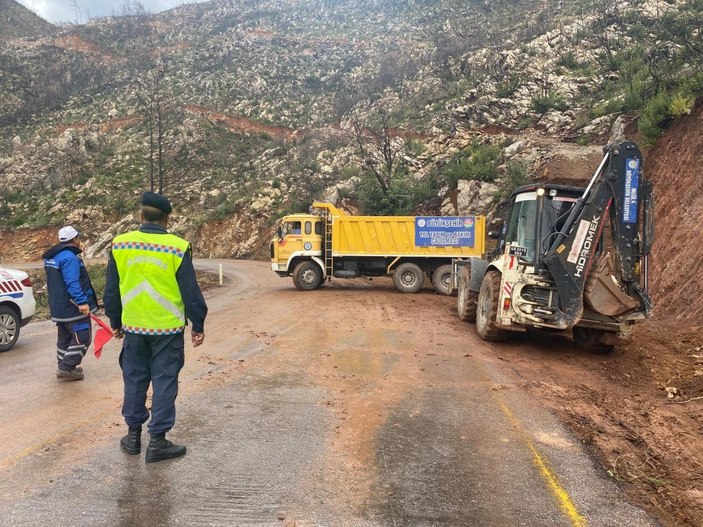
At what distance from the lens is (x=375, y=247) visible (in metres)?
16.4

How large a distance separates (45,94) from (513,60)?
4592cm

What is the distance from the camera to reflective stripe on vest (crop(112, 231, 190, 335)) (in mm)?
3592

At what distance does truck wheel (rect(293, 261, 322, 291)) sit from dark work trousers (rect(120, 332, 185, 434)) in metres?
13.0

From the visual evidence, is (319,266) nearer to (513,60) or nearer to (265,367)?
(265,367)

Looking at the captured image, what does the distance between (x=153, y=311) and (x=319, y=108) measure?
44327 millimetres

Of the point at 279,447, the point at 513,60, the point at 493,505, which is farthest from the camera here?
the point at 513,60

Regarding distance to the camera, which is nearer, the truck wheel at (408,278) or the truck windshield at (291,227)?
the truck wheel at (408,278)

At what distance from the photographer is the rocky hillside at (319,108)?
22984 millimetres

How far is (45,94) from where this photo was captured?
48.8 m

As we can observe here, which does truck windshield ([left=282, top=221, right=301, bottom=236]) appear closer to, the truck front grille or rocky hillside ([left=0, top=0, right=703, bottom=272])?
rocky hillside ([left=0, top=0, right=703, bottom=272])

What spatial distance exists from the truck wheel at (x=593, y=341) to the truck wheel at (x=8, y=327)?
30.5 ft

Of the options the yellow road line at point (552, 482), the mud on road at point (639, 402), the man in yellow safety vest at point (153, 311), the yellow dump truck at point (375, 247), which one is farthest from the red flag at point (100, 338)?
the yellow dump truck at point (375, 247)

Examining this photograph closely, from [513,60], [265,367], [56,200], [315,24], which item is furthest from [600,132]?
[315,24]

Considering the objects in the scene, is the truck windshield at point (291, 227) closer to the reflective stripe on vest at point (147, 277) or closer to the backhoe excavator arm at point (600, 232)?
the backhoe excavator arm at point (600, 232)
